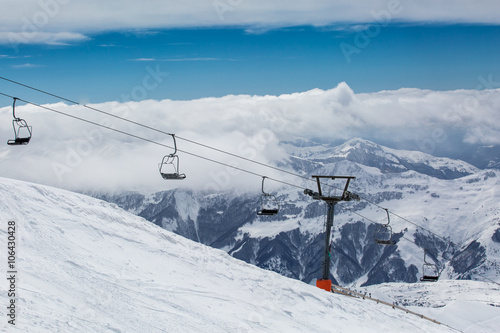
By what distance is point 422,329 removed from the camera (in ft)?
141

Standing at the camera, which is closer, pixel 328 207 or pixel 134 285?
pixel 134 285

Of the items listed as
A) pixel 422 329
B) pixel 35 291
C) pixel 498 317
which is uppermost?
pixel 35 291

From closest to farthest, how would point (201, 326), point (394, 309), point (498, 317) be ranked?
1. point (201, 326)
2. point (394, 309)
3. point (498, 317)

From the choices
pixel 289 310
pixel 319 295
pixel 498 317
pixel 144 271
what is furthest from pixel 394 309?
pixel 498 317

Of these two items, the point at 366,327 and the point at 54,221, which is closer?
the point at 366,327

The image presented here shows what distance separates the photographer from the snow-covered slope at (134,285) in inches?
1097

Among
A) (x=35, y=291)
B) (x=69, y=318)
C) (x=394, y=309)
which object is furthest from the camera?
(x=394, y=309)

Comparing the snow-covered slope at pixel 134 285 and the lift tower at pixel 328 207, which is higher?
the lift tower at pixel 328 207

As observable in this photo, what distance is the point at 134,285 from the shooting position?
114 feet

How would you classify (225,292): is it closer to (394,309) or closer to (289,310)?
(289,310)

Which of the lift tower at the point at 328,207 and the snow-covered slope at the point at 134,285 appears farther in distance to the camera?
the lift tower at the point at 328,207

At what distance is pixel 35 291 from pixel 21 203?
51.2 ft

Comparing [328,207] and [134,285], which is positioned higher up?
[328,207]

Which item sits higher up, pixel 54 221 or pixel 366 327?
pixel 54 221
